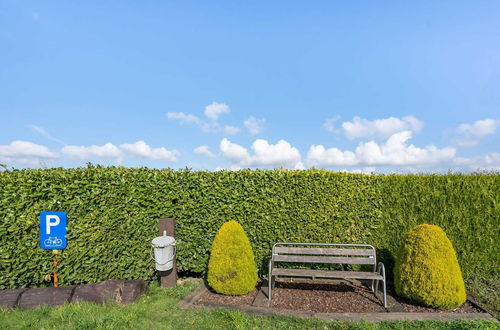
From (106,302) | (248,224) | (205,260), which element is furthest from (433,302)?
(106,302)

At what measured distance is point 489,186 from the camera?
6379 mm

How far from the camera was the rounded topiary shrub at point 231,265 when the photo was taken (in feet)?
17.3

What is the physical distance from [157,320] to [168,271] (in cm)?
159

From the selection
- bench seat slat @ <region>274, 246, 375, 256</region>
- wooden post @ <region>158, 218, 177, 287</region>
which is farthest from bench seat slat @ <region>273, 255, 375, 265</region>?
wooden post @ <region>158, 218, 177, 287</region>

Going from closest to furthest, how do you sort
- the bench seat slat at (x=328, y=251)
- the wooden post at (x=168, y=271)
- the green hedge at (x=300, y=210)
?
1. the bench seat slat at (x=328, y=251)
2. the wooden post at (x=168, y=271)
3. the green hedge at (x=300, y=210)

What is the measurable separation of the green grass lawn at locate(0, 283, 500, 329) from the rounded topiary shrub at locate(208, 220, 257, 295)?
27.5 inches

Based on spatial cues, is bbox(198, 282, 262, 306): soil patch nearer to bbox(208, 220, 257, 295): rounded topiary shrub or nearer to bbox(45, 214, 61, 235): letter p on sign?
bbox(208, 220, 257, 295): rounded topiary shrub

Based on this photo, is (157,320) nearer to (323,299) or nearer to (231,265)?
(231,265)

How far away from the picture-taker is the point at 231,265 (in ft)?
17.3

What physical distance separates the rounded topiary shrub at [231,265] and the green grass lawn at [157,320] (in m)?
0.70

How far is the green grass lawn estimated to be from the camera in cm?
409

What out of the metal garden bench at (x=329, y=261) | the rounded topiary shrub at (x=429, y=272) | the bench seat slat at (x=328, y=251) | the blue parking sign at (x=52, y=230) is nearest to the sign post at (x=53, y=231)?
the blue parking sign at (x=52, y=230)

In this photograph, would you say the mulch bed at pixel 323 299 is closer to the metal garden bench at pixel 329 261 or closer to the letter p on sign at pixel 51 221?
the metal garden bench at pixel 329 261

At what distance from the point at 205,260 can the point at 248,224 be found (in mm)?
1237
